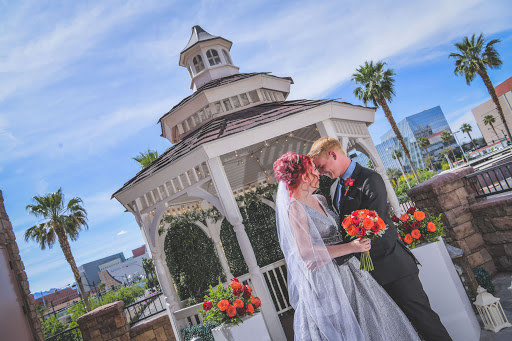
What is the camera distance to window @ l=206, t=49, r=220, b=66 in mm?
13258

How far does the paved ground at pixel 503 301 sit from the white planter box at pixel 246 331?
296 centimetres

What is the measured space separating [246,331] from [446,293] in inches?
113

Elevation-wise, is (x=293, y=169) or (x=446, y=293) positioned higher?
(x=293, y=169)

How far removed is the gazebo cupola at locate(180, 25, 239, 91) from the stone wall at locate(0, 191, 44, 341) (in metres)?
8.30

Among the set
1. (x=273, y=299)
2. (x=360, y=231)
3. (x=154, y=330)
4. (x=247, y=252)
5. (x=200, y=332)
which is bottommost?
(x=273, y=299)

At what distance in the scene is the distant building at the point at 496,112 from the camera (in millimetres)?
69000

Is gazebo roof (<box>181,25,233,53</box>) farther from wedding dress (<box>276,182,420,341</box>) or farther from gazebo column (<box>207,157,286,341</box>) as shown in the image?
wedding dress (<box>276,182,420,341</box>)

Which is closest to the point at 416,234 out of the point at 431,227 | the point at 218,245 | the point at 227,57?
the point at 431,227

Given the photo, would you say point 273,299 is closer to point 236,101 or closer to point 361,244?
point 236,101

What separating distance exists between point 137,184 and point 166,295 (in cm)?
273

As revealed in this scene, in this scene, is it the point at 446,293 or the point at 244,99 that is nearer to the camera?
the point at 446,293

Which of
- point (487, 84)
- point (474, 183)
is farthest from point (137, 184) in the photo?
point (487, 84)

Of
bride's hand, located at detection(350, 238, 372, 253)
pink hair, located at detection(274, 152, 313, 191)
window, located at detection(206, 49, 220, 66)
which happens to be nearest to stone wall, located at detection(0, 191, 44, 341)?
pink hair, located at detection(274, 152, 313, 191)

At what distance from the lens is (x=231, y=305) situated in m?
5.23
